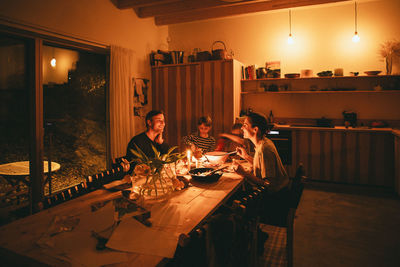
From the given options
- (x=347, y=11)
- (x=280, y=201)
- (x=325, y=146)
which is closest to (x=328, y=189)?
(x=325, y=146)

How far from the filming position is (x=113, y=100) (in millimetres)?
4074

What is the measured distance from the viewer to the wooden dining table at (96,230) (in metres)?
1.10

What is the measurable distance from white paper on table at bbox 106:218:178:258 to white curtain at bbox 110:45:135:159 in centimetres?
291

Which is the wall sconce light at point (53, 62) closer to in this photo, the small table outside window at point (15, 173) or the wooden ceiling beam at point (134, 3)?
the small table outside window at point (15, 173)

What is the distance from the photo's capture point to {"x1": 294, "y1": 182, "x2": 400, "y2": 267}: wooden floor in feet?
7.83

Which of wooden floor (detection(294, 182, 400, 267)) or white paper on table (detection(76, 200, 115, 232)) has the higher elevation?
white paper on table (detection(76, 200, 115, 232))

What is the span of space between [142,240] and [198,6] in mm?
3924

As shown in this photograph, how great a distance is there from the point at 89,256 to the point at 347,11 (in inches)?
200

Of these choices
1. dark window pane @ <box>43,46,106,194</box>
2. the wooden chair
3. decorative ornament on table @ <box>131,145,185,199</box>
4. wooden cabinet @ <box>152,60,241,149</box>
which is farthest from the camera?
wooden cabinet @ <box>152,60,241,149</box>

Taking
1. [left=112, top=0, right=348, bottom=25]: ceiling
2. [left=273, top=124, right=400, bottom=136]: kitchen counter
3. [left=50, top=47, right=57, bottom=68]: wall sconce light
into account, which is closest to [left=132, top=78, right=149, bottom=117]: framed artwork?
[left=112, top=0, right=348, bottom=25]: ceiling

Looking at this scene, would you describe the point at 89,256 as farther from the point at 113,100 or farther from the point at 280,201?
the point at 113,100

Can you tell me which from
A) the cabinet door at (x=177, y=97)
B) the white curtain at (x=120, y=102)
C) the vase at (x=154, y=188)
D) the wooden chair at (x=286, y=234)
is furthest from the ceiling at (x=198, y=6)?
the vase at (x=154, y=188)

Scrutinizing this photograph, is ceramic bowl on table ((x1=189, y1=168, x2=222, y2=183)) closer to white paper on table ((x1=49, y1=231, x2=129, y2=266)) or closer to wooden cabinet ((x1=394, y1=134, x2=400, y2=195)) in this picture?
white paper on table ((x1=49, y1=231, x2=129, y2=266))

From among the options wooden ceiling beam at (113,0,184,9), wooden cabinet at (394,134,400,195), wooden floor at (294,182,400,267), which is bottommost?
wooden floor at (294,182,400,267)
